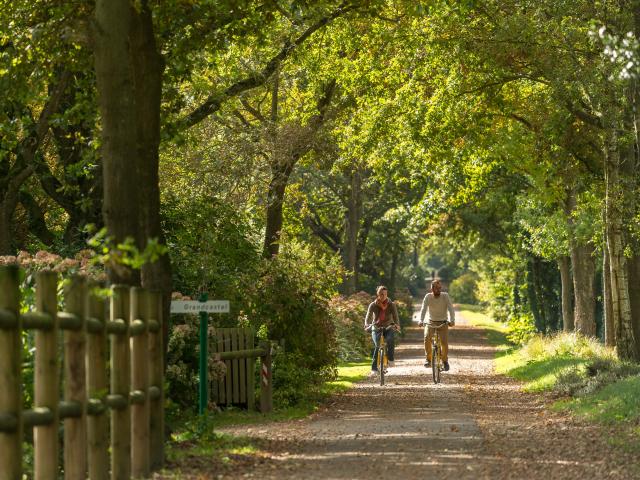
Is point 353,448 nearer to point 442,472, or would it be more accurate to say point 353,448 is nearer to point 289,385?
point 442,472

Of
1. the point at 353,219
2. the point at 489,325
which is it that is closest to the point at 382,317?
the point at 353,219

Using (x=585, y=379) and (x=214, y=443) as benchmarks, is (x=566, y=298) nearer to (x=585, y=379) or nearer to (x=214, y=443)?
(x=585, y=379)

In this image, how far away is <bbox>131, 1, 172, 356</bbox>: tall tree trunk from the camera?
13.1 m

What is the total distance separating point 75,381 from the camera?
30.0ft

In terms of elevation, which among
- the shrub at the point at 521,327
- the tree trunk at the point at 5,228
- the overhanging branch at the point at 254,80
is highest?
the overhanging branch at the point at 254,80

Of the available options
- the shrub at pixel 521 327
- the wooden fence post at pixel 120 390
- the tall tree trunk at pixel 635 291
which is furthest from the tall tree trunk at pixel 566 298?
the wooden fence post at pixel 120 390

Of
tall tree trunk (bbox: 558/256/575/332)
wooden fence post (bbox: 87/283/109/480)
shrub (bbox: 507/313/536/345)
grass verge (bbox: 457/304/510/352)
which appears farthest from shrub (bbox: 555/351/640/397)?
grass verge (bbox: 457/304/510/352)

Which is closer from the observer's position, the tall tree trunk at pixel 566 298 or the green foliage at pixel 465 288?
the tall tree trunk at pixel 566 298

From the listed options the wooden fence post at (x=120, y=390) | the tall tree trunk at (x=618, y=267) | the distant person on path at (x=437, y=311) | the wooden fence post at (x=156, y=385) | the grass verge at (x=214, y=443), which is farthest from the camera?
the tall tree trunk at (x=618, y=267)

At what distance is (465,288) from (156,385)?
4123 inches

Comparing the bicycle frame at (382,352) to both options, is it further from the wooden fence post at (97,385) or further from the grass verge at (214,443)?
the wooden fence post at (97,385)

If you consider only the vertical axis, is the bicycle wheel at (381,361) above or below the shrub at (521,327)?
below

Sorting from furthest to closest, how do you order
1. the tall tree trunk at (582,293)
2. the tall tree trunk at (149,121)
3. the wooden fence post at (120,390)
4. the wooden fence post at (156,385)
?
the tall tree trunk at (582,293), the tall tree trunk at (149,121), the wooden fence post at (156,385), the wooden fence post at (120,390)

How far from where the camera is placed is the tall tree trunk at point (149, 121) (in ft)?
43.0
